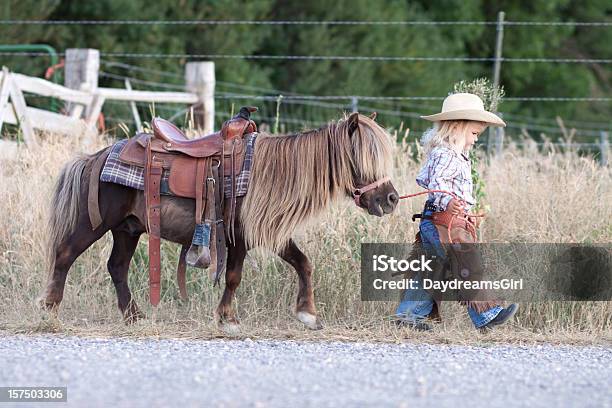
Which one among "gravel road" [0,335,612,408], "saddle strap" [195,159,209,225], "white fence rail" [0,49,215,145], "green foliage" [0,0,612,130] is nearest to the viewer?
"gravel road" [0,335,612,408]

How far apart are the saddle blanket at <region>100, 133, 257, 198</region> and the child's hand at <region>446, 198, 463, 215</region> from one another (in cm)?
130

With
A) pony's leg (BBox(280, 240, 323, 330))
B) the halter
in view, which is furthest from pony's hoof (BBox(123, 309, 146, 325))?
the halter

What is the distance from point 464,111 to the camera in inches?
262

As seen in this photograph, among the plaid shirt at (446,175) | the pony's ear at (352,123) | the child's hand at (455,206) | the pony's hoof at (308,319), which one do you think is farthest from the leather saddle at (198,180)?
the child's hand at (455,206)

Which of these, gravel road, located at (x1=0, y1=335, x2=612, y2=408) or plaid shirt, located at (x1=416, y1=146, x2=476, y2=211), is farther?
plaid shirt, located at (x1=416, y1=146, x2=476, y2=211)

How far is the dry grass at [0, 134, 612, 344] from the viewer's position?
6.59 m

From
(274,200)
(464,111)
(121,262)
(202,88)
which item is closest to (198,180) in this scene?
(274,200)

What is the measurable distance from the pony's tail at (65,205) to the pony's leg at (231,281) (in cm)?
106

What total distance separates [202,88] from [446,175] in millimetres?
6023

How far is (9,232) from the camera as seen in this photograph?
26.6 feet

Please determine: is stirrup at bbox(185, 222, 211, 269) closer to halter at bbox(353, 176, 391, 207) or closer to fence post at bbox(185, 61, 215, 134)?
halter at bbox(353, 176, 391, 207)

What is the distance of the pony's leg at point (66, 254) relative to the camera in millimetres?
6770

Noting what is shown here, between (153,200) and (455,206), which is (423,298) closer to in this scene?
(455,206)

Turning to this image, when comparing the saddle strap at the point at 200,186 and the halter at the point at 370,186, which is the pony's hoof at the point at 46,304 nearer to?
the saddle strap at the point at 200,186
